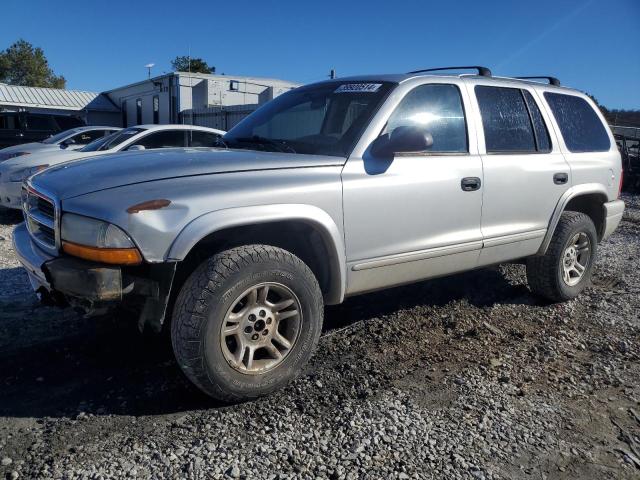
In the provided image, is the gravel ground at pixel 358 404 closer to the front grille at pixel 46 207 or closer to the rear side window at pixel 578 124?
the front grille at pixel 46 207

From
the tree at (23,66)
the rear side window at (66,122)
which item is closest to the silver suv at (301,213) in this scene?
the rear side window at (66,122)

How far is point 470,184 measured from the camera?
376cm

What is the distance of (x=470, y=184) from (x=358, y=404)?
1757 millimetres

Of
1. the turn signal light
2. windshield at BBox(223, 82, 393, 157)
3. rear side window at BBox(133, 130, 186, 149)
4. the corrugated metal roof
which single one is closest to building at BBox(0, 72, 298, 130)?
the corrugated metal roof

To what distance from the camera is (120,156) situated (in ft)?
10.8

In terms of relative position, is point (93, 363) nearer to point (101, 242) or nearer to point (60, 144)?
point (101, 242)

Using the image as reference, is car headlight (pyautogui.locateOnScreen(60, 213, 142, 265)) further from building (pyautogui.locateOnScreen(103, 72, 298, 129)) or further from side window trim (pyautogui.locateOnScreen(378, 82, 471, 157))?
building (pyautogui.locateOnScreen(103, 72, 298, 129))

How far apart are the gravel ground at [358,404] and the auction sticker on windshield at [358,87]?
179cm

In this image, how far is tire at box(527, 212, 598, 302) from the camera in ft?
15.3

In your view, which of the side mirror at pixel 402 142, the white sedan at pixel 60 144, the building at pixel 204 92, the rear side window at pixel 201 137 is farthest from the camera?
the building at pixel 204 92

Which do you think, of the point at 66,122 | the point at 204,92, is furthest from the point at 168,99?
the point at 66,122

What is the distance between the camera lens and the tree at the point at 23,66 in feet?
202

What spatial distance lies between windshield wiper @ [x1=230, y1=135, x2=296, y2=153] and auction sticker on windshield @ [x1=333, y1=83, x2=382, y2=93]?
0.62m

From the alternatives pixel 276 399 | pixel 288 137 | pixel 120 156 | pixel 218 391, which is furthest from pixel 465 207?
pixel 120 156
